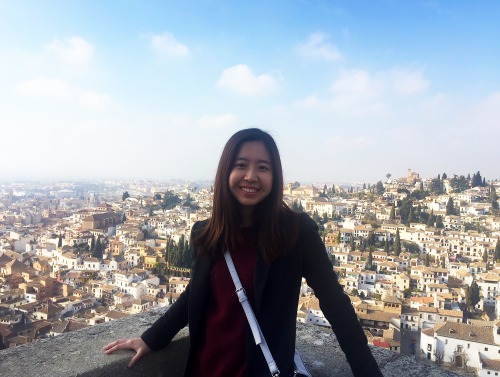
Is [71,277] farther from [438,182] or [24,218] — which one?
[438,182]

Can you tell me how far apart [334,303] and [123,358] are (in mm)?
674

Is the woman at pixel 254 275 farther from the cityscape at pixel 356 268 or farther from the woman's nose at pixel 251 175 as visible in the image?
the cityscape at pixel 356 268

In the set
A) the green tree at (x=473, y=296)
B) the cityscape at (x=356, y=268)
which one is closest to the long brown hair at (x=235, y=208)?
the cityscape at (x=356, y=268)

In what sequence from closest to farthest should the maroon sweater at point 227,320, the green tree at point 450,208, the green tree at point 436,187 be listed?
the maroon sweater at point 227,320 → the green tree at point 450,208 → the green tree at point 436,187

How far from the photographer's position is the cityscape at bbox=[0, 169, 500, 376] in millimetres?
13641

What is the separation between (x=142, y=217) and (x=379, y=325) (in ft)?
97.2

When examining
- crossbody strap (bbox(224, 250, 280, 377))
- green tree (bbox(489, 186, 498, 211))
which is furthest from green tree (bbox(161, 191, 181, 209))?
crossbody strap (bbox(224, 250, 280, 377))

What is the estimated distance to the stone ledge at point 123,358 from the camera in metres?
1.29

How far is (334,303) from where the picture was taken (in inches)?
46.0

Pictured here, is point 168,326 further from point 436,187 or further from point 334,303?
point 436,187

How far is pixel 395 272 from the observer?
23.3 m

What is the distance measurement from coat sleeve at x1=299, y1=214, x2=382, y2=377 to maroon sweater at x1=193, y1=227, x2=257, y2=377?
0.16 m

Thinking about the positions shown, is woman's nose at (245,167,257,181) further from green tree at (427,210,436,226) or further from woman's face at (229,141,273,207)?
green tree at (427,210,436,226)

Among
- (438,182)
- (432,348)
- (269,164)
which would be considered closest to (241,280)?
(269,164)
